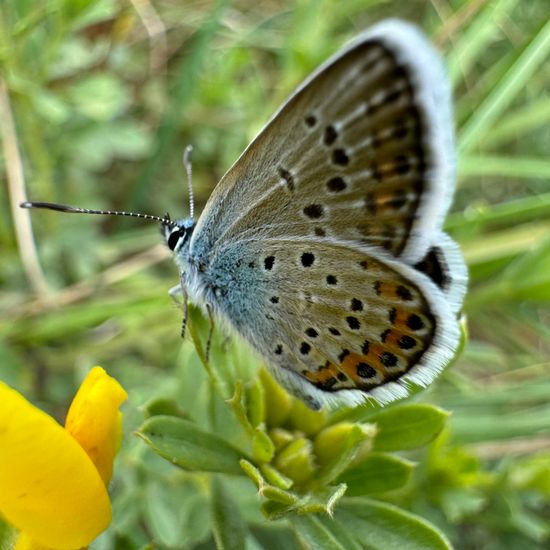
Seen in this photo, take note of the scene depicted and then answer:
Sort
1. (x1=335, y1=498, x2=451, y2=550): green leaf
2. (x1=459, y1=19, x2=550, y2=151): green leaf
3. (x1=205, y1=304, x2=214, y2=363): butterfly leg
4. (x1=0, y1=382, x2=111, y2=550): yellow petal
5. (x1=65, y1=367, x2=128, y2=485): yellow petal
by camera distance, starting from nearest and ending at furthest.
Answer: (x1=0, y1=382, x2=111, y2=550): yellow petal → (x1=65, y1=367, x2=128, y2=485): yellow petal → (x1=335, y1=498, x2=451, y2=550): green leaf → (x1=205, y1=304, x2=214, y2=363): butterfly leg → (x1=459, y1=19, x2=550, y2=151): green leaf

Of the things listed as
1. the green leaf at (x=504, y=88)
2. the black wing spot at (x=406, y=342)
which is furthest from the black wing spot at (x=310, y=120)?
the green leaf at (x=504, y=88)

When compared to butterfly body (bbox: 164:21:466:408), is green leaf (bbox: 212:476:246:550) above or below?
below

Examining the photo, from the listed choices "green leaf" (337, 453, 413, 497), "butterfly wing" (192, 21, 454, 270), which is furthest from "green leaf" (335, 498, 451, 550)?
"butterfly wing" (192, 21, 454, 270)

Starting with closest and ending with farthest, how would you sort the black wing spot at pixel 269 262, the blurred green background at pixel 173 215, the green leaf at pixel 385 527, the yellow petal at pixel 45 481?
the yellow petal at pixel 45 481
the green leaf at pixel 385 527
the black wing spot at pixel 269 262
the blurred green background at pixel 173 215

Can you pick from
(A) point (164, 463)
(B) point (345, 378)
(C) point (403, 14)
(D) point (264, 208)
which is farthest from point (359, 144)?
(C) point (403, 14)

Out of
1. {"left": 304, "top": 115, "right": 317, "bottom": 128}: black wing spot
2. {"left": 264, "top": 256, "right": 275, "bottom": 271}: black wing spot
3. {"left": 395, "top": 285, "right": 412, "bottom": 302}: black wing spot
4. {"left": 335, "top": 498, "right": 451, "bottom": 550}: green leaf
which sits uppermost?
{"left": 304, "top": 115, "right": 317, "bottom": 128}: black wing spot

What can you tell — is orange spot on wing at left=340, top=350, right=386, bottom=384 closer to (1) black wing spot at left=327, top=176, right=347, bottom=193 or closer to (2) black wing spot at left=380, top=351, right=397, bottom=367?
(2) black wing spot at left=380, top=351, right=397, bottom=367

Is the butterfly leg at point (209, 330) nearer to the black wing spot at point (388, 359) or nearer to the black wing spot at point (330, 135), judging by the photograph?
the black wing spot at point (388, 359)
